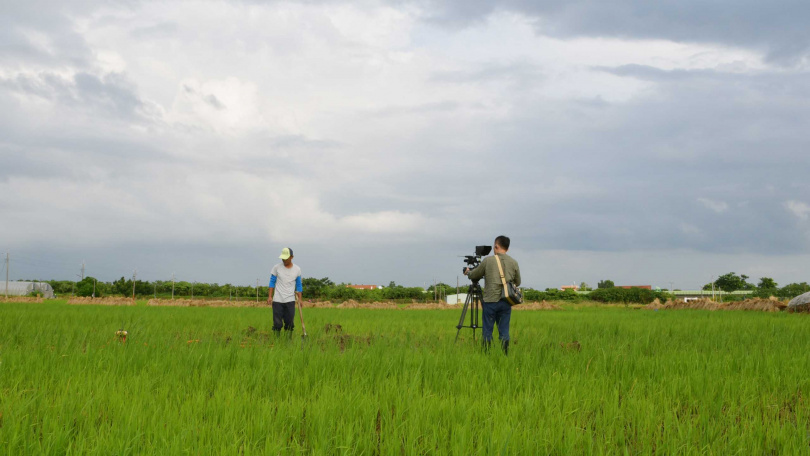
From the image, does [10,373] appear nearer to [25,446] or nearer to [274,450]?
[25,446]

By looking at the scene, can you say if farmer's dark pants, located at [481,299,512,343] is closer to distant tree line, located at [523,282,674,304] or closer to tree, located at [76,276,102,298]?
distant tree line, located at [523,282,674,304]

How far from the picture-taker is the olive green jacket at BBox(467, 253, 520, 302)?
7824 mm

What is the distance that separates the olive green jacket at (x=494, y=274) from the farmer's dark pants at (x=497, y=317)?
11 cm

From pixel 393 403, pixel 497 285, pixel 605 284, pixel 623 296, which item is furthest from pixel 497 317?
pixel 605 284

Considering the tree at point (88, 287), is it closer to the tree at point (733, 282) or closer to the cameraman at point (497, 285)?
the cameraman at point (497, 285)

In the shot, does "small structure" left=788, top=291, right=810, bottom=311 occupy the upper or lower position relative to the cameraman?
lower

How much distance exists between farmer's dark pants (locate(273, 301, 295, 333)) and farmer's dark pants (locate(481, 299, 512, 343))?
3.61 meters

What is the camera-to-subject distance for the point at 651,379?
18.7 ft

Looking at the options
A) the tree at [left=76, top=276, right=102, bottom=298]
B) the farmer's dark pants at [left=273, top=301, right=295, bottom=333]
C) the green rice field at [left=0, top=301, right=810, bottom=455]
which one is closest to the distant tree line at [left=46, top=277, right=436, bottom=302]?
the tree at [left=76, top=276, right=102, bottom=298]

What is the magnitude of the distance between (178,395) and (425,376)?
2.48 metres

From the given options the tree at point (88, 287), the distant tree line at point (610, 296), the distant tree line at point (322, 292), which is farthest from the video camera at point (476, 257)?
the tree at point (88, 287)

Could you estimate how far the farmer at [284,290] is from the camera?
9.47m

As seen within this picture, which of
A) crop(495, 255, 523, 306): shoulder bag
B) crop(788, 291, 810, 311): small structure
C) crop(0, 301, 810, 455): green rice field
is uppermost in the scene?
crop(495, 255, 523, 306): shoulder bag

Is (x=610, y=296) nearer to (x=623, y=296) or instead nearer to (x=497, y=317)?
(x=623, y=296)
